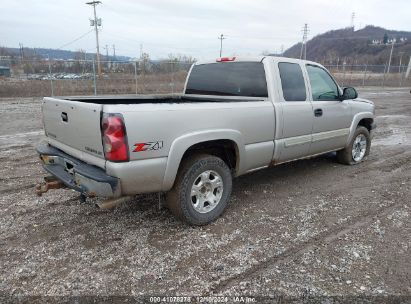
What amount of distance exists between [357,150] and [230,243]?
4.06 m

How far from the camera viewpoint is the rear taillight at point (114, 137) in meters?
2.99

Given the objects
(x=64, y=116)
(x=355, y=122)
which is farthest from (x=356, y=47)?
(x=64, y=116)

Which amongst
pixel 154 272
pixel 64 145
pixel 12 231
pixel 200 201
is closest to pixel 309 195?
pixel 200 201

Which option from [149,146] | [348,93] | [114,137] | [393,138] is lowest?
[393,138]

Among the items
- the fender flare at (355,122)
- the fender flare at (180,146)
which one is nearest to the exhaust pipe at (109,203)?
the fender flare at (180,146)

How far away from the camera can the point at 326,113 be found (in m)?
5.22

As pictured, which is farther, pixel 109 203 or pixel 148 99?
pixel 148 99

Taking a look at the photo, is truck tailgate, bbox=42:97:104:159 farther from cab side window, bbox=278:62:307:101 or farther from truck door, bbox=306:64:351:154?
truck door, bbox=306:64:351:154

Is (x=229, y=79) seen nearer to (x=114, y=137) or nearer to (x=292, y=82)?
(x=292, y=82)

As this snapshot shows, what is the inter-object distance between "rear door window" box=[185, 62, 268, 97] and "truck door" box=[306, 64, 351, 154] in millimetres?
991

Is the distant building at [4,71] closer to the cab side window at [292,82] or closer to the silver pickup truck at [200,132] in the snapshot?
the silver pickup truck at [200,132]

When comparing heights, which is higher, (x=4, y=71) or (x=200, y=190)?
(x=4, y=71)

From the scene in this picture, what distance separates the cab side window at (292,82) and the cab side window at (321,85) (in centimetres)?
28

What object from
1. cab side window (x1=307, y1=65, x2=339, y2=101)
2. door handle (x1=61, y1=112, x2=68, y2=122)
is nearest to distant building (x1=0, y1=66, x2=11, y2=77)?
door handle (x1=61, y1=112, x2=68, y2=122)
